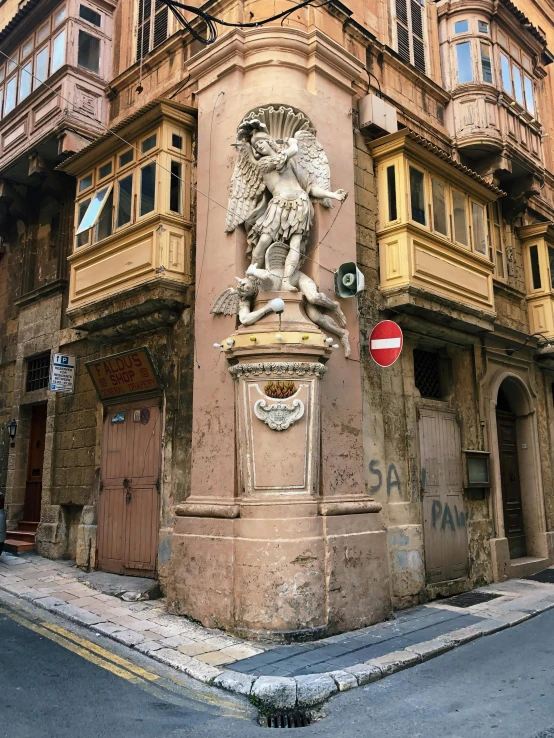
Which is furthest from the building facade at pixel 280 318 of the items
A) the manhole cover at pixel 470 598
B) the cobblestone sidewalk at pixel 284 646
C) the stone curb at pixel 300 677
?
the stone curb at pixel 300 677

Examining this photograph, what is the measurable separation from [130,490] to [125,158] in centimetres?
547

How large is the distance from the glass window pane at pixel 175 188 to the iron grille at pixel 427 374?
4.71 meters

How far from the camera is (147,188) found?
9.79m

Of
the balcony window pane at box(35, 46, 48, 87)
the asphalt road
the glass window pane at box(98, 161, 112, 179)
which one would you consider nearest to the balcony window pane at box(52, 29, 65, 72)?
the balcony window pane at box(35, 46, 48, 87)

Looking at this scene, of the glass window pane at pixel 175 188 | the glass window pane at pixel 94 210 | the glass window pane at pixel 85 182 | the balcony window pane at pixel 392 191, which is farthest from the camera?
the glass window pane at pixel 85 182

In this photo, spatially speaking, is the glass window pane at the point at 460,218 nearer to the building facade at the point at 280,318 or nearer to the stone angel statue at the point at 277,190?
the building facade at the point at 280,318

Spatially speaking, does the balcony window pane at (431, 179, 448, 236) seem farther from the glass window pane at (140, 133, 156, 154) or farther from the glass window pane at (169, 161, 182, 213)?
the glass window pane at (140, 133, 156, 154)

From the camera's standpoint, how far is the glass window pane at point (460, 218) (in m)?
11.0

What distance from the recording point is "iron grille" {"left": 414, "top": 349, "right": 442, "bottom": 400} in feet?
35.7

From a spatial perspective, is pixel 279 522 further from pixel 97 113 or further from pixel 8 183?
pixel 8 183

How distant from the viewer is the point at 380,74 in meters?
11.0

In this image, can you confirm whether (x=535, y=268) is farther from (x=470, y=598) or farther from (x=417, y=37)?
(x=470, y=598)

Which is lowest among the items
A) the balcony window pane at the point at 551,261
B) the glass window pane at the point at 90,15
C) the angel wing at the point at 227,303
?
the angel wing at the point at 227,303

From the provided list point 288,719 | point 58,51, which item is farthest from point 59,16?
point 288,719
